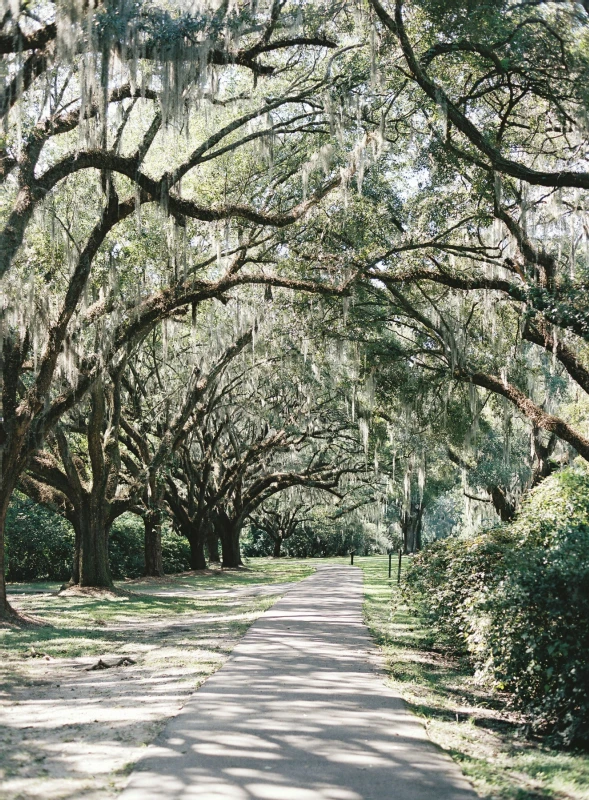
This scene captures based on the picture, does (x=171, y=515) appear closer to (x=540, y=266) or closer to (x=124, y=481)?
(x=124, y=481)

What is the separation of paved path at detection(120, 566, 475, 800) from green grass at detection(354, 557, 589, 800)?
0.19 metres

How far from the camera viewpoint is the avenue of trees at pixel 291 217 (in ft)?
29.8

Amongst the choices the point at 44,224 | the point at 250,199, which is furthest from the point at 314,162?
the point at 44,224

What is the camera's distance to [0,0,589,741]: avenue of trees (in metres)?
9.07

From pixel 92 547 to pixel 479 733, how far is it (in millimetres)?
12473

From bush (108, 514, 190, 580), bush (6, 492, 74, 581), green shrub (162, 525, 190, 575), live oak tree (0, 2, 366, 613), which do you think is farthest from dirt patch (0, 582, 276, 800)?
green shrub (162, 525, 190, 575)

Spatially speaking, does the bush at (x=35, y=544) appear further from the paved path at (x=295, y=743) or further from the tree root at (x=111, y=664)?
the paved path at (x=295, y=743)

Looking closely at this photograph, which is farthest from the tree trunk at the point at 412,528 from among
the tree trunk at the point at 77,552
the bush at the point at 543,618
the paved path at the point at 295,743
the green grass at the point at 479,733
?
the paved path at the point at 295,743

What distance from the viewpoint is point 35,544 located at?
2289 centimetres

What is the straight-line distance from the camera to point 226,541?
101ft

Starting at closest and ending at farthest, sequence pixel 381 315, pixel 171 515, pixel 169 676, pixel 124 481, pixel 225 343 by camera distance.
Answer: pixel 169 676
pixel 381 315
pixel 225 343
pixel 124 481
pixel 171 515

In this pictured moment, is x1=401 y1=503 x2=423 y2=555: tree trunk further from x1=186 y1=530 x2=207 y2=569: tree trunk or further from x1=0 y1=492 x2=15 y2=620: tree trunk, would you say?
x1=0 y1=492 x2=15 y2=620: tree trunk

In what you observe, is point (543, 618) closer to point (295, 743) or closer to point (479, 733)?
point (479, 733)

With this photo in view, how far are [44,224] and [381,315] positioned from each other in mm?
A: 6528
